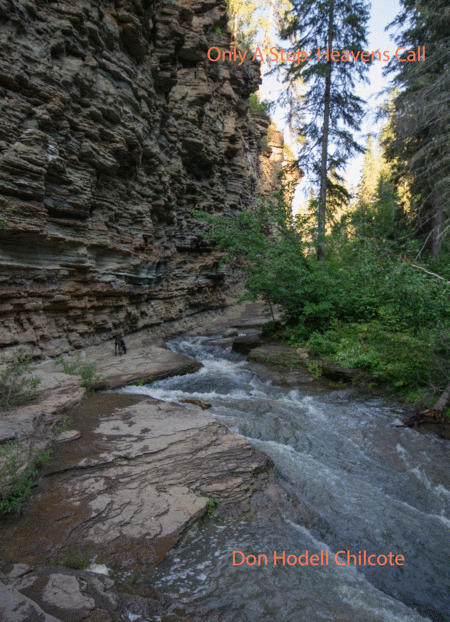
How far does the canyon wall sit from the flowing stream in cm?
718

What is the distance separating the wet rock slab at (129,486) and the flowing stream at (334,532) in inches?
14.4

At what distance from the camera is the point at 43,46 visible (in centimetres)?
938

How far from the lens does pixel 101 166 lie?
11.4 meters

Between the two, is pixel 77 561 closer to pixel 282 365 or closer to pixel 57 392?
pixel 57 392

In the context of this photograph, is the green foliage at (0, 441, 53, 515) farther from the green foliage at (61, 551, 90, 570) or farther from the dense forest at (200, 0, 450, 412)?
the dense forest at (200, 0, 450, 412)

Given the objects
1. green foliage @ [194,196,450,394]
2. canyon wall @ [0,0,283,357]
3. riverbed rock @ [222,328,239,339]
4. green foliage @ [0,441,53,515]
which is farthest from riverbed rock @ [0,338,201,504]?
riverbed rock @ [222,328,239,339]

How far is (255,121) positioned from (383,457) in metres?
31.5

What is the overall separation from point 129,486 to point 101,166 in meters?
11.1

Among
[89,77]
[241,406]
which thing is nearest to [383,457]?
[241,406]

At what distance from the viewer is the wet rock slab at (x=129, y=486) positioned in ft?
10.00

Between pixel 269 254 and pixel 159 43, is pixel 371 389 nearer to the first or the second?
pixel 269 254

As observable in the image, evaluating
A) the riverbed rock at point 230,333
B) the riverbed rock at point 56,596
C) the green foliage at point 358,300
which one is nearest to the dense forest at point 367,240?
the green foliage at point 358,300

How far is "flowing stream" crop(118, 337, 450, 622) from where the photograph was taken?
9.34 ft

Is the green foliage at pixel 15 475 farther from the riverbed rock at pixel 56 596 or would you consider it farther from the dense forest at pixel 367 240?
the dense forest at pixel 367 240
